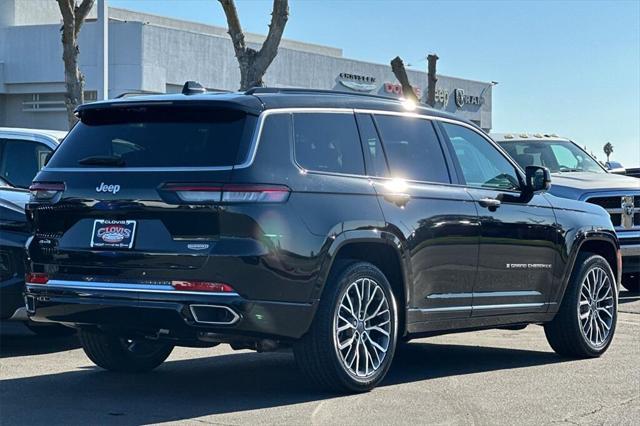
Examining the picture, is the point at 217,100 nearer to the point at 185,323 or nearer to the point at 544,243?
the point at 185,323

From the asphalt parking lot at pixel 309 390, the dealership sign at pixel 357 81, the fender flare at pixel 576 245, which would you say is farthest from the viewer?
the dealership sign at pixel 357 81

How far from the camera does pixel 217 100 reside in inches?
284

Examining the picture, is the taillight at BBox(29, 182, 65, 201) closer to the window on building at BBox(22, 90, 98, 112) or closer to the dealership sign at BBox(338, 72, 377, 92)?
the window on building at BBox(22, 90, 98, 112)

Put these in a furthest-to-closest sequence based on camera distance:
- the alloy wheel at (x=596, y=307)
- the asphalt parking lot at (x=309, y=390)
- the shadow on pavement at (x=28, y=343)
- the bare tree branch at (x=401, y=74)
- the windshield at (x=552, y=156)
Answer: the bare tree branch at (x=401, y=74)
the windshield at (x=552, y=156)
the shadow on pavement at (x=28, y=343)
the alloy wheel at (x=596, y=307)
the asphalt parking lot at (x=309, y=390)

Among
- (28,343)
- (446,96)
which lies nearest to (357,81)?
(446,96)

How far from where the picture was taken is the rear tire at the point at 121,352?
8.32 meters

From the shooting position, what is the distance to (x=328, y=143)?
769 cm

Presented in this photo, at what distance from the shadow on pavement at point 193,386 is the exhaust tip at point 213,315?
1.89 feet

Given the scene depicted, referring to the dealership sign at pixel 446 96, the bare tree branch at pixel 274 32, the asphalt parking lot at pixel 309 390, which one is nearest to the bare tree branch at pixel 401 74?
the bare tree branch at pixel 274 32

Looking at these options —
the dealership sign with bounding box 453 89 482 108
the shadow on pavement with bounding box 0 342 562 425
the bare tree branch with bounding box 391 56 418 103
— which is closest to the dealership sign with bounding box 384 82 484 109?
the dealership sign with bounding box 453 89 482 108

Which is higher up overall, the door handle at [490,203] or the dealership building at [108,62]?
the dealership building at [108,62]

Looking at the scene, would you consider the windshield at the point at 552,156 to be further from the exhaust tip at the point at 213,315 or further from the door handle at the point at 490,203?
the exhaust tip at the point at 213,315

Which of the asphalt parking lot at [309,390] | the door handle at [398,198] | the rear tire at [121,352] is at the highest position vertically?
the door handle at [398,198]

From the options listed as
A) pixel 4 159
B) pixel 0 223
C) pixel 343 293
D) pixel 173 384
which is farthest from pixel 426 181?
pixel 4 159
